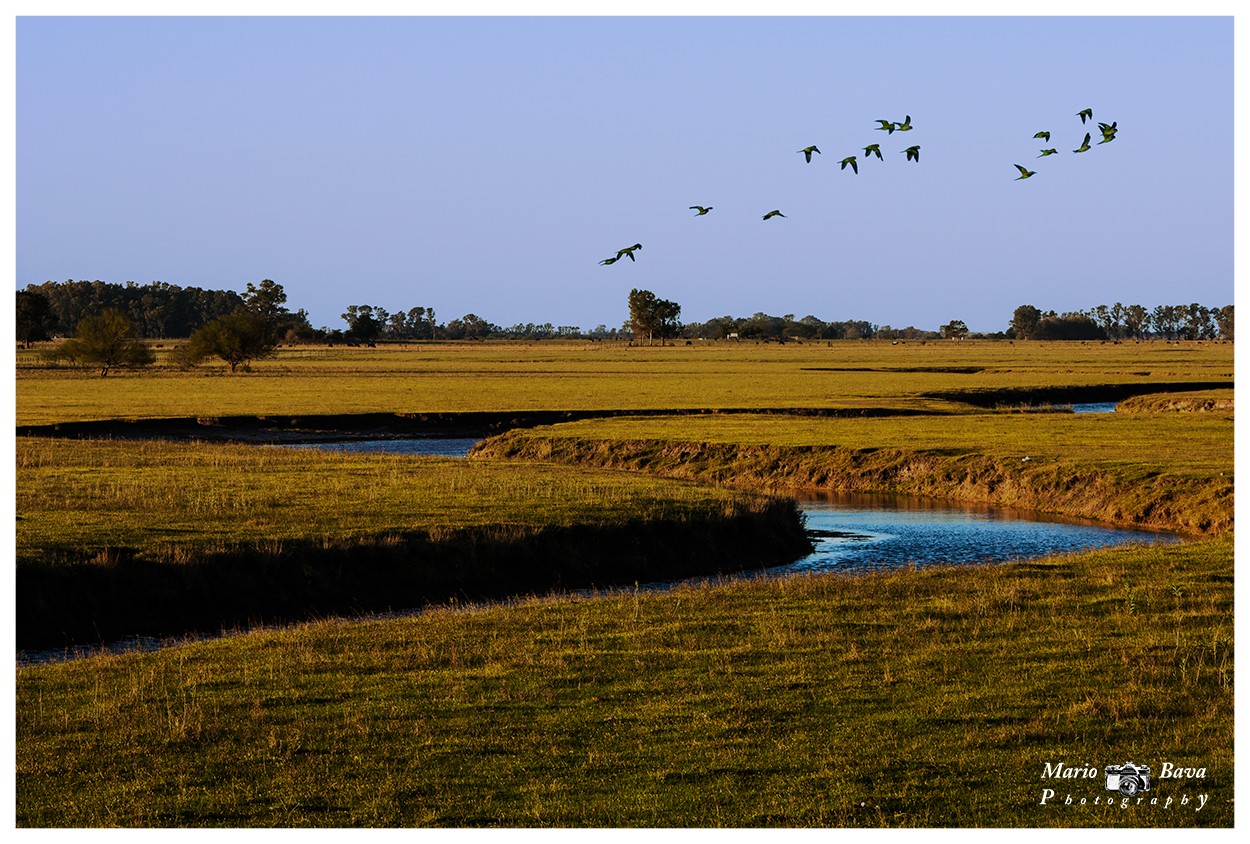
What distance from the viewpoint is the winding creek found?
33.3m

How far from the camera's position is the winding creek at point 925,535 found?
33312 millimetres

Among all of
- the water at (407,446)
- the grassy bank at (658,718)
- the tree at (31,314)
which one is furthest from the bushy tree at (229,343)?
the grassy bank at (658,718)

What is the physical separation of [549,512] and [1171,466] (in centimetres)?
2009

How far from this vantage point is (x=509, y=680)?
19.0 meters

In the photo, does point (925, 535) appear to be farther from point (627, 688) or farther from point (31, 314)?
point (31, 314)

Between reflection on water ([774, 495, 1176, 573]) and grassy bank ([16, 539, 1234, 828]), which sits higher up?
grassy bank ([16, 539, 1234, 828])

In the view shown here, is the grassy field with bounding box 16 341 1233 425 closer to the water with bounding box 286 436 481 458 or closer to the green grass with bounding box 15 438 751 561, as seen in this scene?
the water with bounding box 286 436 481 458

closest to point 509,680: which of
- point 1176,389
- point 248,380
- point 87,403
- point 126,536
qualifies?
point 126,536

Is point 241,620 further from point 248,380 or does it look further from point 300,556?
point 248,380

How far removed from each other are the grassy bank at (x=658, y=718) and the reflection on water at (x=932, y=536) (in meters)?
9.16

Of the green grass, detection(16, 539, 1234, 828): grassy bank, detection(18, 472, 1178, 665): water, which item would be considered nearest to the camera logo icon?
detection(16, 539, 1234, 828): grassy bank

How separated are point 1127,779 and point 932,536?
22723mm

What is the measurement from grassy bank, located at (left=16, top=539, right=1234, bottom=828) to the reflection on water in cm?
916

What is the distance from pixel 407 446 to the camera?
207 feet
